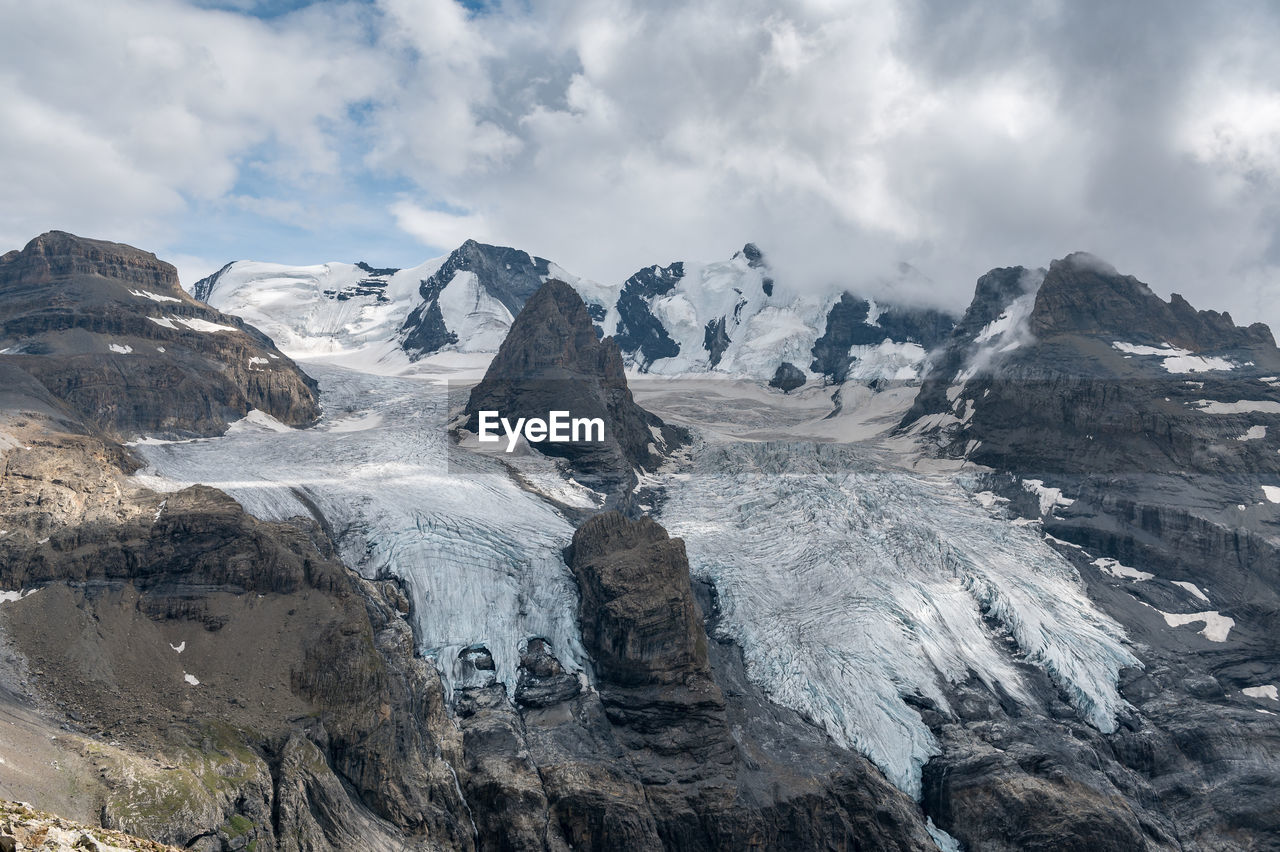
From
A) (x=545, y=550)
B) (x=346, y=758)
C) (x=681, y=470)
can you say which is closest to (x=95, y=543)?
(x=346, y=758)

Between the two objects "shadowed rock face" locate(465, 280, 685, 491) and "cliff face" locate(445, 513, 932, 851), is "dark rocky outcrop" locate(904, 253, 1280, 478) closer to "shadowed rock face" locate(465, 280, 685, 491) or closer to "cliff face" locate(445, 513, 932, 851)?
"shadowed rock face" locate(465, 280, 685, 491)

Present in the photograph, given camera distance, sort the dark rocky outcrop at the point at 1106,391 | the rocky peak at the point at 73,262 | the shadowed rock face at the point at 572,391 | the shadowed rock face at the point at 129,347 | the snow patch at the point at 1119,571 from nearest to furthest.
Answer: the snow patch at the point at 1119,571 < the shadowed rock face at the point at 129,347 < the dark rocky outcrop at the point at 1106,391 < the shadowed rock face at the point at 572,391 < the rocky peak at the point at 73,262

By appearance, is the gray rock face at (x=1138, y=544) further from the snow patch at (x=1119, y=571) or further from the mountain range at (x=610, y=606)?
the mountain range at (x=610, y=606)

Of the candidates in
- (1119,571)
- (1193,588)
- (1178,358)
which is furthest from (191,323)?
(1178,358)

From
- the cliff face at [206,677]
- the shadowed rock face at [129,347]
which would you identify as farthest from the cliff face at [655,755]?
the shadowed rock face at [129,347]

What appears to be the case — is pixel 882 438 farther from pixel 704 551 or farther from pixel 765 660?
pixel 765 660

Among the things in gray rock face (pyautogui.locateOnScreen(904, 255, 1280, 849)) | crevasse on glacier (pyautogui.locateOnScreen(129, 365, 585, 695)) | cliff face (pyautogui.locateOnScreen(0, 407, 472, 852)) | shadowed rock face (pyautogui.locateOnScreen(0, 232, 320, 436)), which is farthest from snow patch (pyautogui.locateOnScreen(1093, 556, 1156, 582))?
shadowed rock face (pyautogui.locateOnScreen(0, 232, 320, 436))
